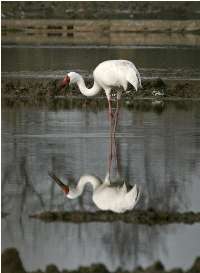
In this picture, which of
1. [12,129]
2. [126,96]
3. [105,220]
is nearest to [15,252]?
[105,220]

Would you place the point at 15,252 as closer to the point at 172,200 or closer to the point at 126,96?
the point at 172,200

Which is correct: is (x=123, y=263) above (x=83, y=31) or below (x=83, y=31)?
below

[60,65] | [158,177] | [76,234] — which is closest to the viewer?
[76,234]

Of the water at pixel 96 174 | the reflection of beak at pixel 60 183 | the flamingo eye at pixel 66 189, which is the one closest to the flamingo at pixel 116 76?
the water at pixel 96 174

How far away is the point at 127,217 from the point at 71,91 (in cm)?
1347

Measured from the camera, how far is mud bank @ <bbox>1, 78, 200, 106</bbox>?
74.3ft

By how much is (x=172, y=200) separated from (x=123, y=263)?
2.87 meters

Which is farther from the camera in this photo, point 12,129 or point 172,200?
point 12,129

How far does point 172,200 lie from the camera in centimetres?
1138

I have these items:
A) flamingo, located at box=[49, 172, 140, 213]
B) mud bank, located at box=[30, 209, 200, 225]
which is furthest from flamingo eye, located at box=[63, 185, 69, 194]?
mud bank, located at box=[30, 209, 200, 225]

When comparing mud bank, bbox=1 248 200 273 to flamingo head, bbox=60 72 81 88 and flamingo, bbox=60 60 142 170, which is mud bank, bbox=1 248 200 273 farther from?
flamingo head, bbox=60 72 81 88

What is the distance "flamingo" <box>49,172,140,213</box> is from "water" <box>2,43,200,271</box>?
0.33ft

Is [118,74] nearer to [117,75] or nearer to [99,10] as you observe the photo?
[117,75]

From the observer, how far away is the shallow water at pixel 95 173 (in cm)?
909
